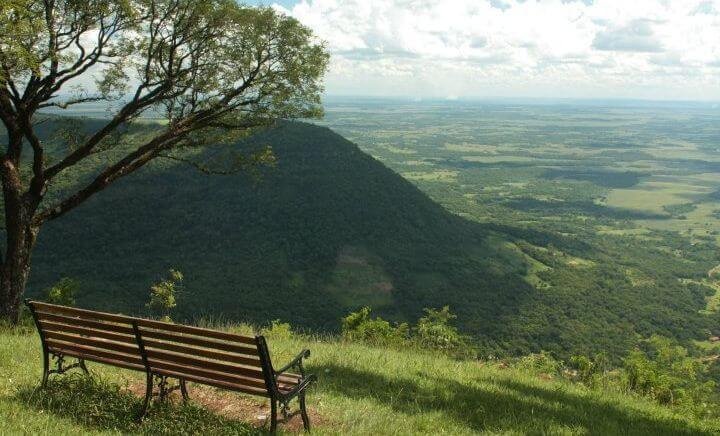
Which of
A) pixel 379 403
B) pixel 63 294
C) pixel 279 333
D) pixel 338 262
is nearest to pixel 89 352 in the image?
pixel 379 403

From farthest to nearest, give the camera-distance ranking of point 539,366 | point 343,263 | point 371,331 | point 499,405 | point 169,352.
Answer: point 343,263 < point 371,331 < point 539,366 < point 499,405 < point 169,352

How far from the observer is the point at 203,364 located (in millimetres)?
5660

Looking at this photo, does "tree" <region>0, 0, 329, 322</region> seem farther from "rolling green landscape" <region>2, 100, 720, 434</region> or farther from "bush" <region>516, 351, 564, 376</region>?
"rolling green landscape" <region>2, 100, 720, 434</region>

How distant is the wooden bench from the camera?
541cm

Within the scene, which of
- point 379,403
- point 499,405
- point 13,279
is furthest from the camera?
point 13,279

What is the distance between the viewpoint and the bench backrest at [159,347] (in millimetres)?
5391

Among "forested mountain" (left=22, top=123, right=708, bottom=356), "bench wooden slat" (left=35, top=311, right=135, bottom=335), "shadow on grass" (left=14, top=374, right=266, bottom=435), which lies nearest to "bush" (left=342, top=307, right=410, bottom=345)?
"shadow on grass" (left=14, top=374, right=266, bottom=435)

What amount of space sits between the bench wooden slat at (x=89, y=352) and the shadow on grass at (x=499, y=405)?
8.94 feet

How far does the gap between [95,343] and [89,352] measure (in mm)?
149

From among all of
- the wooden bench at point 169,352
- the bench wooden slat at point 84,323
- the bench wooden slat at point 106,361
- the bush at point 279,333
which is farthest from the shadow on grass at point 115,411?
the bush at point 279,333

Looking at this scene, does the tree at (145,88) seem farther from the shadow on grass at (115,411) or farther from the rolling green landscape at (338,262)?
the rolling green landscape at (338,262)

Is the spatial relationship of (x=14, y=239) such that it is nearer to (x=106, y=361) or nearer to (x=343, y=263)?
(x=106, y=361)

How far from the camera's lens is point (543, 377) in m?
10.1

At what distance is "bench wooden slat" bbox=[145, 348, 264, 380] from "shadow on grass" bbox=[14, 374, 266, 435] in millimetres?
617
